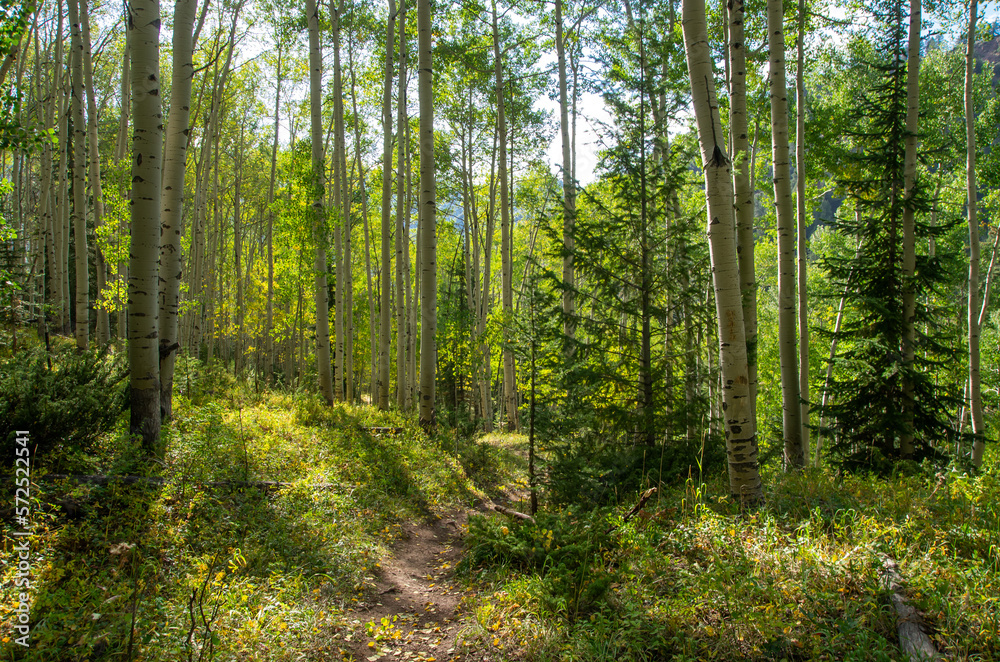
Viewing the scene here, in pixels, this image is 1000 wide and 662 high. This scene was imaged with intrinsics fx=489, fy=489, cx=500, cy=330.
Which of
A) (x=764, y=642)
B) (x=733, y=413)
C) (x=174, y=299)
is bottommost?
(x=764, y=642)

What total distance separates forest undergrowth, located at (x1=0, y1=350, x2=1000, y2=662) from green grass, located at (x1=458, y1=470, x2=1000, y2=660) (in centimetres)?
1

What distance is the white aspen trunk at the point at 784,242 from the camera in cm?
677

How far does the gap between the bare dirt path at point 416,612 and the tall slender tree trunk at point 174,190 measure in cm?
336

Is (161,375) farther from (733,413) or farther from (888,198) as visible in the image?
(888,198)

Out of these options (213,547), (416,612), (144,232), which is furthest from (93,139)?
(416,612)

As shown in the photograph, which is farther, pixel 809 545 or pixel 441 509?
pixel 441 509

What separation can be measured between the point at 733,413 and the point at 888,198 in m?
7.15

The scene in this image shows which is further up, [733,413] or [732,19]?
[732,19]

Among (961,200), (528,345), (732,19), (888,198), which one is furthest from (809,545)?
(961,200)

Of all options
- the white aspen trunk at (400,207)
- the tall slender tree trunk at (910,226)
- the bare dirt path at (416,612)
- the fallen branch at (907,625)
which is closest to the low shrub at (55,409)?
the bare dirt path at (416,612)

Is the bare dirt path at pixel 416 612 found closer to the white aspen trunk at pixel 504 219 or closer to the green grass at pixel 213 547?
the green grass at pixel 213 547

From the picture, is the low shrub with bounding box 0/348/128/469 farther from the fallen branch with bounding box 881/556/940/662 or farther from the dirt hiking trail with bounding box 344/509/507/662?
the fallen branch with bounding box 881/556/940/662

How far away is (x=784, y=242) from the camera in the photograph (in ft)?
23.9

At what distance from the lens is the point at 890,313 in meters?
8.05
